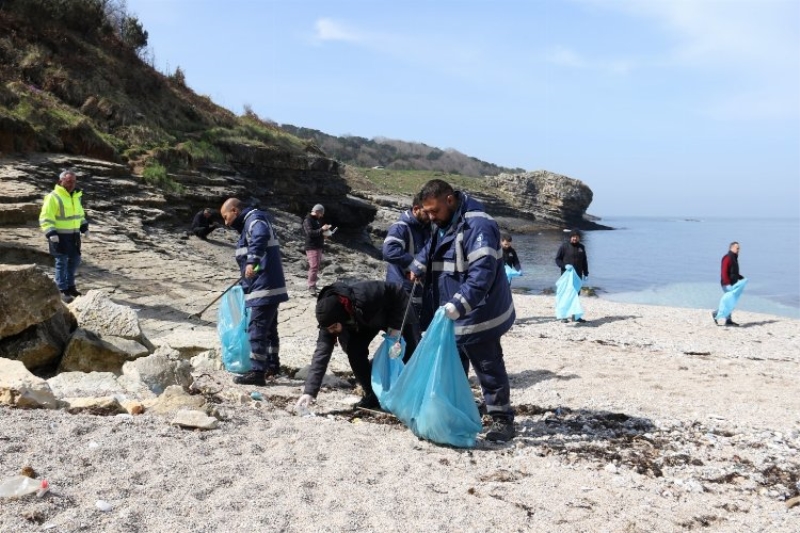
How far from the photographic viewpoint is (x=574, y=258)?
41.7 ft

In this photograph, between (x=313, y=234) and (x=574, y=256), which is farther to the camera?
(x=313, y=234)

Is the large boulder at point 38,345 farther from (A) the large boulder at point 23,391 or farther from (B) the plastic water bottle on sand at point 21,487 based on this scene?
(B) the plastic water bottle on sand at point 21,487

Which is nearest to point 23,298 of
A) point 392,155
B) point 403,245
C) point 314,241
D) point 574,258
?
point 403,245

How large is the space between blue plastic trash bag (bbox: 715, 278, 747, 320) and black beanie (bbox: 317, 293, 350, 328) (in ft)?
36.1

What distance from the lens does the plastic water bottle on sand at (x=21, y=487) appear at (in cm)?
308

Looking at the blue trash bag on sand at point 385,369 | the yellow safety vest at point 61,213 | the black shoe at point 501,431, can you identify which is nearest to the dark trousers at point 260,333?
the blue trash bag on sand at point 385,369

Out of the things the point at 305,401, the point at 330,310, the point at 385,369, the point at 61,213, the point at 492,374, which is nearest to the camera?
the point at 492,374

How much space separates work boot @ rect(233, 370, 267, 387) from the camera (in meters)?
6.40

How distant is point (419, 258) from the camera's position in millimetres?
5492

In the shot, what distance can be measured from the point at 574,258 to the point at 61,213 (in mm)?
8781

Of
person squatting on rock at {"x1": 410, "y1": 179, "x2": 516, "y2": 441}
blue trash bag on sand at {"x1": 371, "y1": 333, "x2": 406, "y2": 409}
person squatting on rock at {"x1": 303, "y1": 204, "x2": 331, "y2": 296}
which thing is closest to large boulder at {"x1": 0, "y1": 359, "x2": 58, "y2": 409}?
blue trash bag on sand at {"x1": 371, "y1": 333, "x2": 406, "y2": 409}

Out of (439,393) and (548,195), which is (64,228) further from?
(548,195)

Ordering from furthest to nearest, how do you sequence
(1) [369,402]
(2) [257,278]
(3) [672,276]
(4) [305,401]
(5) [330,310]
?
(3) [672,276] → (2) [257,278] → (1) [369,402] → (4) [305,401] → (5) [330,310]

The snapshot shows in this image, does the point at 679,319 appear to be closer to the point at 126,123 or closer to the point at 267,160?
the point at 267,160
